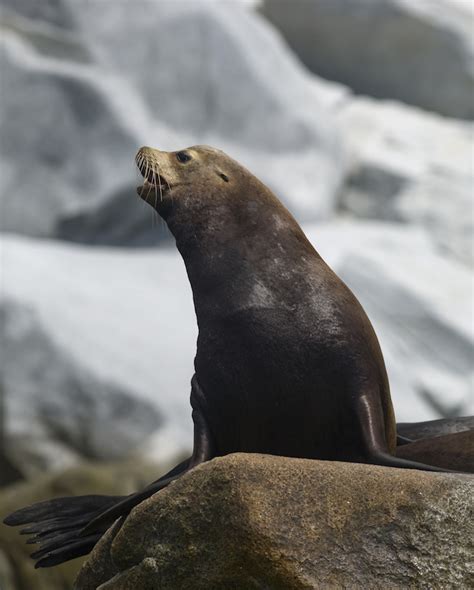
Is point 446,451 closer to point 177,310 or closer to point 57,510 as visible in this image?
point 57,510

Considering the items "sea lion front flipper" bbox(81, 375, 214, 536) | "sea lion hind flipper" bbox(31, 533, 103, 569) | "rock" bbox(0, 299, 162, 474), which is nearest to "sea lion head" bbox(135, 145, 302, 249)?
"sea lion front flipper" bbox(81, 375, 214, 536)

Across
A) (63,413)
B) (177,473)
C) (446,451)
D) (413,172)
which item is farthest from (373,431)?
(413,172)

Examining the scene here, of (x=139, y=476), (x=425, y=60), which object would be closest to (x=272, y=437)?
(x=139, y=476)

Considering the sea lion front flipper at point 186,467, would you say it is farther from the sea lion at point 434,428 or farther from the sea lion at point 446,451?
the sea lion at point 434,428

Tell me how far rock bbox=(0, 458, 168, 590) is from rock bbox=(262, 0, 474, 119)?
11083 millimetres

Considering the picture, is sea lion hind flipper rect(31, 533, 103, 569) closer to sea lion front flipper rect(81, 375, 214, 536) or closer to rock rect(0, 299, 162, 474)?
sea lion front flipper rect(81, 375, 214, 536)

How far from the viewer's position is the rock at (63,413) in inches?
424

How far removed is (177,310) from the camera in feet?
40.1

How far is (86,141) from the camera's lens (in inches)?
566

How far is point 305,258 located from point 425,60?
630 inches

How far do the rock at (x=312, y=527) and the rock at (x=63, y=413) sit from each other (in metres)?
7.55

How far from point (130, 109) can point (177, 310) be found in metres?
3.65

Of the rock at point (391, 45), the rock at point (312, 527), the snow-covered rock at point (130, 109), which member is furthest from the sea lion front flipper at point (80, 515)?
the rock at point (391, 45)

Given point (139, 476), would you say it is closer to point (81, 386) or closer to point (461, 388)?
point (81, 386)
